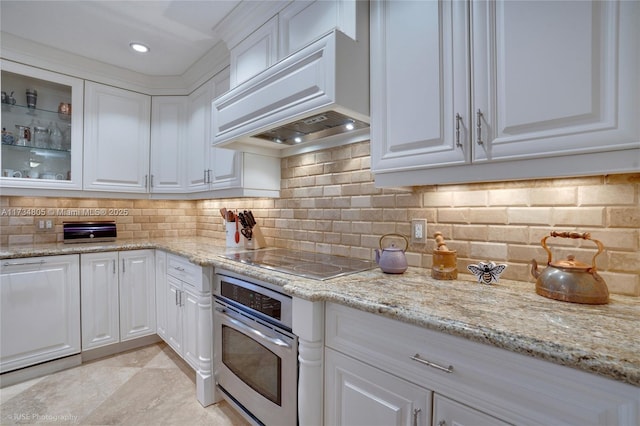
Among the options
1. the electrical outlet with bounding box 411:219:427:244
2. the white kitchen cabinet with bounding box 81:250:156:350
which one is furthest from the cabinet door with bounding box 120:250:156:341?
the electrical outlet with bounding box 411:219:427:244

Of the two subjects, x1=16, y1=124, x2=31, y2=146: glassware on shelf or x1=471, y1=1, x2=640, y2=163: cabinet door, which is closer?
x1=471, y1=1, x2=640, y2=163: cabinet door

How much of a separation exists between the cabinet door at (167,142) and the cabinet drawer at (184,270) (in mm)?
874

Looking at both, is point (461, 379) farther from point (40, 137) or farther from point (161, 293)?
point (40, 137)

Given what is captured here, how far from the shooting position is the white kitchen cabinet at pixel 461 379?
2.19ft

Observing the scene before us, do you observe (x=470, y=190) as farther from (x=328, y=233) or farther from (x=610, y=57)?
(x=328, y=233)

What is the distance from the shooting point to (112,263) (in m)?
2.54

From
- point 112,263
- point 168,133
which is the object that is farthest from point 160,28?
point 112,263

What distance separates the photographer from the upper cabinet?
0.85 m

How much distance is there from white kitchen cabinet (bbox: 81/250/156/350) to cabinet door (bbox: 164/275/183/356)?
0.36m

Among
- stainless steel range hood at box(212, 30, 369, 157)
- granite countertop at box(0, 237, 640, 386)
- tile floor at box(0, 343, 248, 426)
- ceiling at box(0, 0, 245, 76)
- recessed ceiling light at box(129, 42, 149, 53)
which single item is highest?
ceiling at box(0, 0, 245, 76)

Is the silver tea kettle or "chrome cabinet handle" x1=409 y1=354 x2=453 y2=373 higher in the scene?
the silver tea kettle

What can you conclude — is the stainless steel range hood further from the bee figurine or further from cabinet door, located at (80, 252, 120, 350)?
cabinet door, located at (80, 252, 120, 350)

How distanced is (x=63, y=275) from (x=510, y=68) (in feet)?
10.0

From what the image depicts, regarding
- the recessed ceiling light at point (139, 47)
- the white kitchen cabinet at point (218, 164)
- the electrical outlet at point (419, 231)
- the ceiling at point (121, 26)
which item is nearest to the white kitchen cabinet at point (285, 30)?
the ceiling at point (121, 26)
